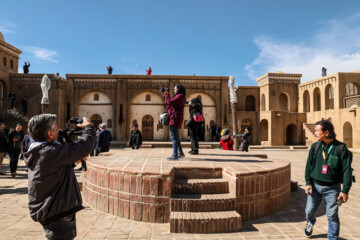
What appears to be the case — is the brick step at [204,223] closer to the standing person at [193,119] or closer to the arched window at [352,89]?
the standing person at [193,119]

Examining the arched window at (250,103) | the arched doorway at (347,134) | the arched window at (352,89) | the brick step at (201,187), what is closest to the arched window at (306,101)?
the arched window at (352,89)

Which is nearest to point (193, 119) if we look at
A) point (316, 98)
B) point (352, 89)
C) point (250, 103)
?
point (250, 103)

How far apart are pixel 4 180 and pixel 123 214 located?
5.57m

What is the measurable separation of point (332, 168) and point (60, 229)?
3163 mm

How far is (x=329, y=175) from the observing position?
329cm

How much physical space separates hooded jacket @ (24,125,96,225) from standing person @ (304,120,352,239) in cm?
300

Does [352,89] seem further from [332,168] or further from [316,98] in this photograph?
[332,168]

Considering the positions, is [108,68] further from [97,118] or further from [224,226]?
[224,226]

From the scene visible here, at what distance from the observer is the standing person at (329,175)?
3.18 metres

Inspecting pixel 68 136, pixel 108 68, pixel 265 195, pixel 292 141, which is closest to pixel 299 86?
pixel 292 141

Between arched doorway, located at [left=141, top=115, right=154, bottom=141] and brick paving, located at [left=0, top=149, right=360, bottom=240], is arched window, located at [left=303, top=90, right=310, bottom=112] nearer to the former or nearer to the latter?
arched doorway, located at [left=141, top=115, right=154, bottom=141]

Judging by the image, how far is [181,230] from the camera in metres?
3.63

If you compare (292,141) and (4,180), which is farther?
(292,141)

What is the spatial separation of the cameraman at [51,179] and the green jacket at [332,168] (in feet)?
9.64
